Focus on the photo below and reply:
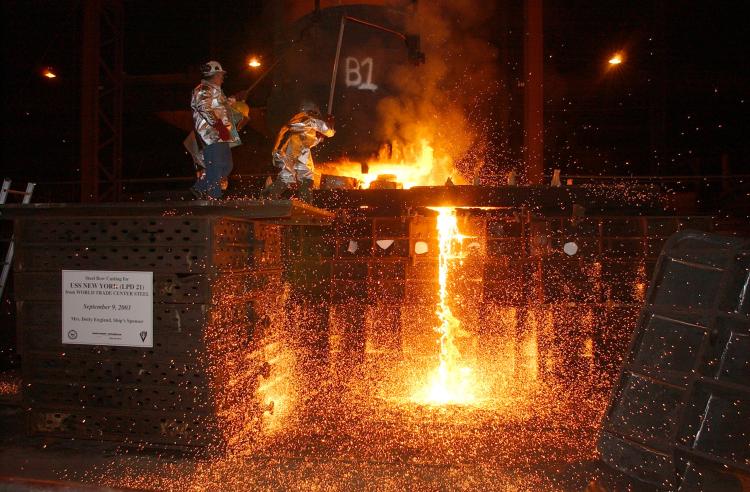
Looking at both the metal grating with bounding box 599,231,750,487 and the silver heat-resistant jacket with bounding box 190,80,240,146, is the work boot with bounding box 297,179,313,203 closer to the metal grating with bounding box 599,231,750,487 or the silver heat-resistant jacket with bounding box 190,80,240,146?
the silver heat-resistant jacket with bounding box 190,80,240,146

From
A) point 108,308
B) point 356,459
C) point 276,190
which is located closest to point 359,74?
point 276,190

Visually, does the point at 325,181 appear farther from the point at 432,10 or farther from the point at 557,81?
the point at 557,81

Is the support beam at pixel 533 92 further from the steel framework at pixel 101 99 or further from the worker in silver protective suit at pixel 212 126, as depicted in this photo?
the steel framework at pixel 101 99

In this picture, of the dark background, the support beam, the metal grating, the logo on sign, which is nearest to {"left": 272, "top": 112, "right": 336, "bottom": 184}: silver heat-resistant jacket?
the metal grating

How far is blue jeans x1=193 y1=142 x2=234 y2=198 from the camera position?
4055mm

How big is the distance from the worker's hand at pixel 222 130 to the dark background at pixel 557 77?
1066 cm

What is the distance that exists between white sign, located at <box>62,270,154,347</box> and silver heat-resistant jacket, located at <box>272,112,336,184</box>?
6.62 feet

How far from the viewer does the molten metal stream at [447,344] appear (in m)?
4.88

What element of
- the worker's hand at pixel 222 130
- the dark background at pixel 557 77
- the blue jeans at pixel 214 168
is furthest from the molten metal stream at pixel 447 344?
the dark background at pixel 557 77

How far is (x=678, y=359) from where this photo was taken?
7.57 ft

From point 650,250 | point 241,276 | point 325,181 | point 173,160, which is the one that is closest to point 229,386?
point 241,276

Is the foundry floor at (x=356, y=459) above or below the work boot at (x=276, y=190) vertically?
below

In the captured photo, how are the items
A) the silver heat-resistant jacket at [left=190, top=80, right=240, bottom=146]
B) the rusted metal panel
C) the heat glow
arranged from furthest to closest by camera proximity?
the heat glow
the silver heat-resistant jacket at [left=190, top=80, right=240, bottom=146]
the rusted metal panel

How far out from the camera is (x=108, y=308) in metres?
3.28
